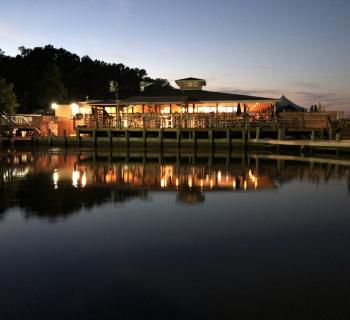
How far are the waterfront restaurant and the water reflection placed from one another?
11.2 m

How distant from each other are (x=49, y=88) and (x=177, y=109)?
3339cm

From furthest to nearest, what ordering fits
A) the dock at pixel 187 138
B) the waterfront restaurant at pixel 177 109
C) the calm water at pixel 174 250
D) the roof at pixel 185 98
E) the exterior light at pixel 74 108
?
the exterior light at pixel 74 108 < the roof at pixel 185 98 < the waterfront restaurant at pixel 177 109 < the dock at pixel 187 138 < the calm water at pixel 174 250

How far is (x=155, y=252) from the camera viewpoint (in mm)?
9383

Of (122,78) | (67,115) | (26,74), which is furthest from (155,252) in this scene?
(122,78)

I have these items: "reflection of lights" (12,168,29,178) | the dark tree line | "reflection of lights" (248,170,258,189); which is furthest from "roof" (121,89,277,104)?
"reflection of lights" (12,168,29,178)

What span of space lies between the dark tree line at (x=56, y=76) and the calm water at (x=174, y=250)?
3745 cm

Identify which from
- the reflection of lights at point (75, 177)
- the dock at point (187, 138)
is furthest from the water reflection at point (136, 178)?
the dock at point (187, 138)

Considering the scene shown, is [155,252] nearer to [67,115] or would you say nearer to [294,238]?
[294,238]

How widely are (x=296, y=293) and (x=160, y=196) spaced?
981 cm

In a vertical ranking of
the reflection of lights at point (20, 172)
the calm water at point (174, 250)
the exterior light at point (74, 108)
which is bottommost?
the calm water at point (174, 250)

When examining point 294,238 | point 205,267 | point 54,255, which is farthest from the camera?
point 294,238

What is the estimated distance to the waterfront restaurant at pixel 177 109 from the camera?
1660 inches

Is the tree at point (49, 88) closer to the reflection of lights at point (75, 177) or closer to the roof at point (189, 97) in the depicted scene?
the roof at point (189, 97)

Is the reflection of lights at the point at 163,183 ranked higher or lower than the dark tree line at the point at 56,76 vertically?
lower
